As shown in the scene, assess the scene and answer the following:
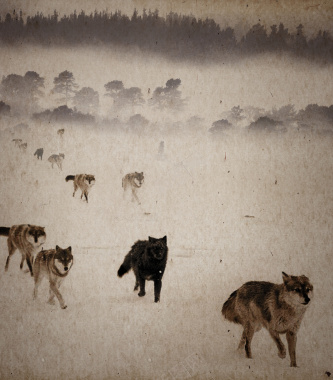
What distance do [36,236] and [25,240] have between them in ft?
0.17

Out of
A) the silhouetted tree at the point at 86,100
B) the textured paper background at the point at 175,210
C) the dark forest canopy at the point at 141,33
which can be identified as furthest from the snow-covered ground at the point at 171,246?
the dark forest canopy at the point at 141,33

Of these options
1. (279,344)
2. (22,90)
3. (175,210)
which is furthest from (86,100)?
(279,344)

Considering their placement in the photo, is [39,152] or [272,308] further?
[39,152]

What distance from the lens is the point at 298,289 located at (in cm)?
160

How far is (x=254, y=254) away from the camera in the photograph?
1705mm

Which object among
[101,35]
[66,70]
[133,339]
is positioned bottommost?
[133,339]

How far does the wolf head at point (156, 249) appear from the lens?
1662 mm

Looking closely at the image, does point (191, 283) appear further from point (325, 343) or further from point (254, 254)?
point (325, 343)

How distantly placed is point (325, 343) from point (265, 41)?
4.44 ft

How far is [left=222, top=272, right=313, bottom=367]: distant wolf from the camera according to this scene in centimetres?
158

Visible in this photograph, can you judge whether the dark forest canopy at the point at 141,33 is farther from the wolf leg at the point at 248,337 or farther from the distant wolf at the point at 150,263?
the wolf leg at the point at 248,337

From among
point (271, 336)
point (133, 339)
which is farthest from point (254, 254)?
point (133, 339)

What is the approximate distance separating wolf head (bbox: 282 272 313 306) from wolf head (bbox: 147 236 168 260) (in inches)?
20.6

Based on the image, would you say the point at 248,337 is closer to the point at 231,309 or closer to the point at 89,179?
the point at 231,309
